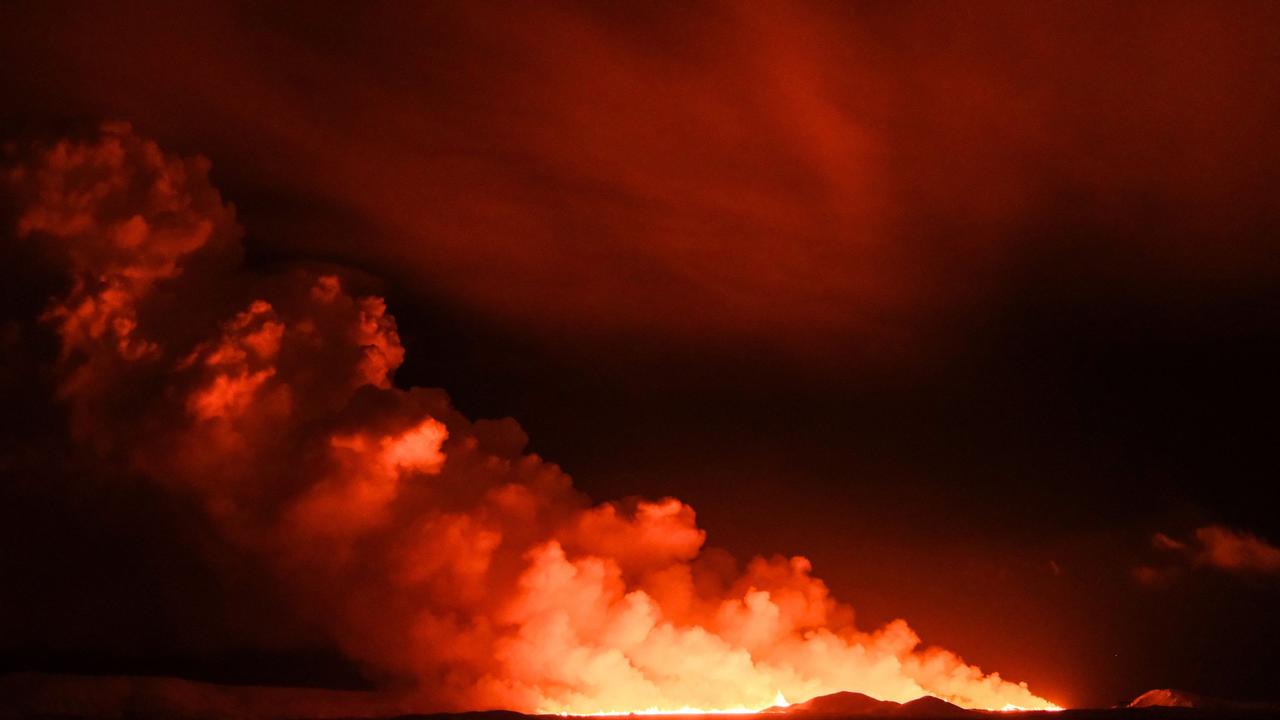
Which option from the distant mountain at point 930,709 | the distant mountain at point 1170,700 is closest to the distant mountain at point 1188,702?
the distant mountain at point 1170,700

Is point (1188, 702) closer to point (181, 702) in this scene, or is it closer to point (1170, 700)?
point (1170, 700)

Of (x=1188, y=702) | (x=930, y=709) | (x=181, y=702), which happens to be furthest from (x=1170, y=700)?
(x=181, y=702)

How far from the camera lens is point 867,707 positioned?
105m

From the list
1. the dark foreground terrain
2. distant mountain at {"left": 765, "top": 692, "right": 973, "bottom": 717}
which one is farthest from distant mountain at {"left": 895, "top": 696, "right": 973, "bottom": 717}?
the dark foreground terrain

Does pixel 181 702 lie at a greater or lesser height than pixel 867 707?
lesser

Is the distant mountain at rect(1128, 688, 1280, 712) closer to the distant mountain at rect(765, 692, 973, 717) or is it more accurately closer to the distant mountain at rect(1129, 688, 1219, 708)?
the distant mountain at rect(1129, 688, 1219, 708)

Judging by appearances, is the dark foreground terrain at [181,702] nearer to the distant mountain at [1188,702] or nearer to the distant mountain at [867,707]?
the distant mountain at [867,707]

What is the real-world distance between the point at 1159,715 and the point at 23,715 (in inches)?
4138

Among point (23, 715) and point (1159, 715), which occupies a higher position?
point (1159, 715)

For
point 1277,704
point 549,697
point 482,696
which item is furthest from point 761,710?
point 1277,704

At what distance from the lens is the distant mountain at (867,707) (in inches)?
4035

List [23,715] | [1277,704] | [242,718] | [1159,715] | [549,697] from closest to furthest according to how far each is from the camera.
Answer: [23,715]
[242,718]
[549,697]
[1159,715]
[1277,704]

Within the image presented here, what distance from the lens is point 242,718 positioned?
79.6m

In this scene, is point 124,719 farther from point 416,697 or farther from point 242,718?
point 416,697
